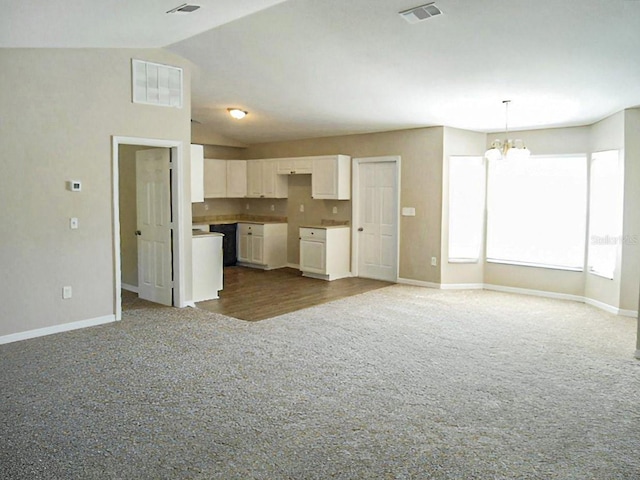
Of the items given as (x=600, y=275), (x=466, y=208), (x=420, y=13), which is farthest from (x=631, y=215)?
(x=420, y=13)

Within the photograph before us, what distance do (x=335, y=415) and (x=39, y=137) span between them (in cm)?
385

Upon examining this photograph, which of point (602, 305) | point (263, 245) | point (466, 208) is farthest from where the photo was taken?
point (263, 245)

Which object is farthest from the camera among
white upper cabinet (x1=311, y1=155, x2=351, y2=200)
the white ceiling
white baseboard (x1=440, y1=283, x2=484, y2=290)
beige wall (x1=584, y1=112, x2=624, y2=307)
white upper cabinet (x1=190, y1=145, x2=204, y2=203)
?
white upper cabinet (x1=311, y1=155, x2=351, y2=200)

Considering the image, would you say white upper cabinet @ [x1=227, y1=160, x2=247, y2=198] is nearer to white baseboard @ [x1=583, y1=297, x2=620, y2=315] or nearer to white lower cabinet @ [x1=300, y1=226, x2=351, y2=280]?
white lower cabinet @ [x1=300, y1=226, x2=351, y2=280]

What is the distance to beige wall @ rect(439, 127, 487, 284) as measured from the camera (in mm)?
7508

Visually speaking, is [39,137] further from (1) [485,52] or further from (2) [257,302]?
(1) [485,52]

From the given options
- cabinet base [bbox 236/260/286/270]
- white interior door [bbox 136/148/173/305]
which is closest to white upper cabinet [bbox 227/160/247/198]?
cabinet base [bbox 236/260/286/270]

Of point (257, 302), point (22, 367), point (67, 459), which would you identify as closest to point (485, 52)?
point (257, 302)

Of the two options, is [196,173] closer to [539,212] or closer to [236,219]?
[236,219]

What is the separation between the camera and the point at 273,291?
7.32 m

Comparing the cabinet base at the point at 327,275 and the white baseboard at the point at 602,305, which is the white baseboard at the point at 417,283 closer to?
the cabinet base at the point at 327,275

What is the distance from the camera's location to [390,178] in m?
8.15

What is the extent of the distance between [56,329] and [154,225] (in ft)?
5.78

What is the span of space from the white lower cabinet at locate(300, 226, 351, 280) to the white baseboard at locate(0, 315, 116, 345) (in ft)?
11.9
